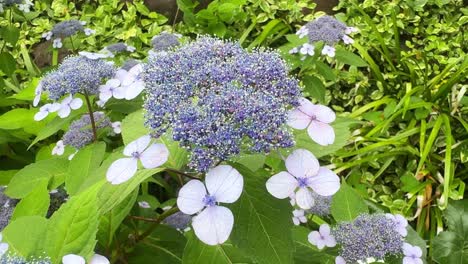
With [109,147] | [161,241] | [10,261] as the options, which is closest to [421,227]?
[109,147]

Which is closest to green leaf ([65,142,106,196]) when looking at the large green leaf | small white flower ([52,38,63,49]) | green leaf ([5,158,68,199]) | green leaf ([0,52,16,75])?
green leaf ([5,158,68,199])

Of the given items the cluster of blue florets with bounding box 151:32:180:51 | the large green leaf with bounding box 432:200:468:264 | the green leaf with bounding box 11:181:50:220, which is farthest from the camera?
the cluster of blue florets with bounding box 151:32:180:51

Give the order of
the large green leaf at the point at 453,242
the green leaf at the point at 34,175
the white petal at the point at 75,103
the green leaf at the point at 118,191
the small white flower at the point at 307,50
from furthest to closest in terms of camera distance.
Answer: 1. the small white flower at the point at 307,50
2. the large green leaf at the point at 453,242
3. the green leaf at the point at 34,175
4. the white petal at the point at 75,103
5. the green leaf at the point at 118,191

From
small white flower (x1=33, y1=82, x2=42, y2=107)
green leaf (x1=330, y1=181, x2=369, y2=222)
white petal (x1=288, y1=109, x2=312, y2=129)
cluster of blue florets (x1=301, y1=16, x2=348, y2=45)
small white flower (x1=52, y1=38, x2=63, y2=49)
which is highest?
white petal (x1=288, y1=109, x2=312, y2=129)

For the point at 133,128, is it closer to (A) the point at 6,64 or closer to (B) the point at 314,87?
(B) the point at 314,87

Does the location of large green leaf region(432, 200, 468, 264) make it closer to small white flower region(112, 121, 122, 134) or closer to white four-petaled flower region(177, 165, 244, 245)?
small white flower region(112, 121, 122, 134)

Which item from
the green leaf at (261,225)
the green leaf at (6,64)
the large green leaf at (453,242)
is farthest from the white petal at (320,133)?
the green leaf at (6,64)

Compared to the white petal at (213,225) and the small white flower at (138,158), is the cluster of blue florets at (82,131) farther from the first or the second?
the white petal at (213,225)
